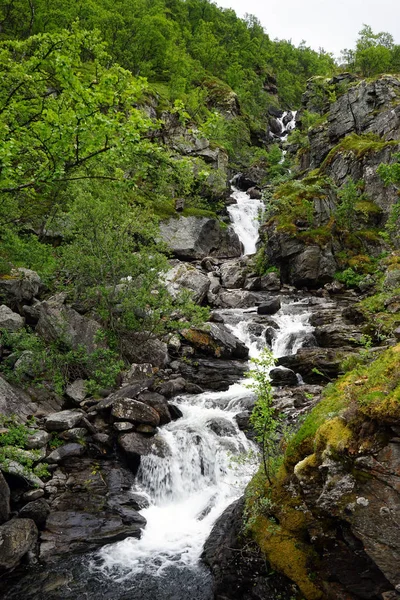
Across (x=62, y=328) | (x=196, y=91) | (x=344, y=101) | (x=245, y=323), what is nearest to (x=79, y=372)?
(x=62, y=328)

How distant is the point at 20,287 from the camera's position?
18.1 meters

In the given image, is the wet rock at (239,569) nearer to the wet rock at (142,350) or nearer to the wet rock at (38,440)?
the wet rock at (38,440)

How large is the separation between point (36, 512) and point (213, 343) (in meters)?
12.7

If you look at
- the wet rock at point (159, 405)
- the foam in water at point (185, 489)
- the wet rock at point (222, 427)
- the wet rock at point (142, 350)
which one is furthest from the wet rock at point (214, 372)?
the wet rock at point (159, 405)

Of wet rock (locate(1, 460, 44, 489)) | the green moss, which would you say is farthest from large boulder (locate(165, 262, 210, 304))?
the green moss

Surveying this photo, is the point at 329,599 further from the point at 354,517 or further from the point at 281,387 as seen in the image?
the point at 281,387

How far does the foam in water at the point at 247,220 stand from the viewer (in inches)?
1715

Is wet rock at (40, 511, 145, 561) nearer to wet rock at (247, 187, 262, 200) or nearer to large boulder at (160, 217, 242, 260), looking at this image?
large boulder at (160, 217, 242, 260)

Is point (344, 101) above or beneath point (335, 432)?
above

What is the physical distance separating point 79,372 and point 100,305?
3665 millimetres

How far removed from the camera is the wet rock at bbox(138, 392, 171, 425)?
13805 millimetres

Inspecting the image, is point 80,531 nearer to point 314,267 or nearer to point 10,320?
point 10,320

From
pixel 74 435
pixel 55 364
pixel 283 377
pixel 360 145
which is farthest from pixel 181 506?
pixel 360 145

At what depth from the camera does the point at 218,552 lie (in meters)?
8.14
